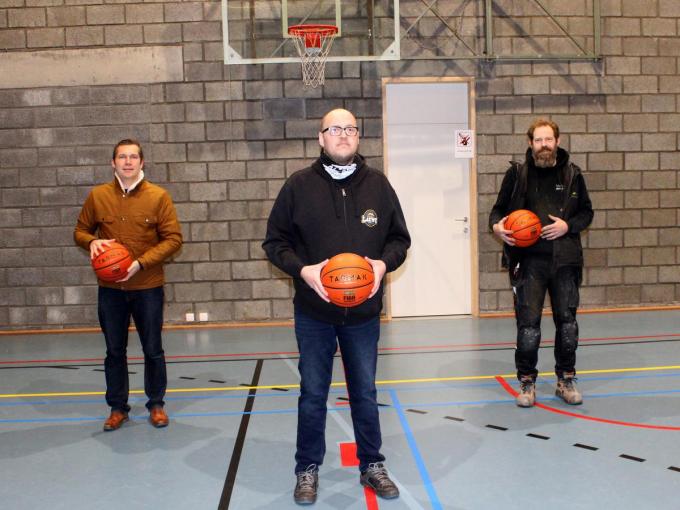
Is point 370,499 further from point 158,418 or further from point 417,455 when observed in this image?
point 158,418

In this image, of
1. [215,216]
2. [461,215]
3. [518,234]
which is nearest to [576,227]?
[518,234]

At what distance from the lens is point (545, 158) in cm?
439

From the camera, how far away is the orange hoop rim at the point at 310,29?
23.0 feet

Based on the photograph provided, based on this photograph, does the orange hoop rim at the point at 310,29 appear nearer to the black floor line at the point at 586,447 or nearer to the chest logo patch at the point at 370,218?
the chest logo patch at the point at 370,218

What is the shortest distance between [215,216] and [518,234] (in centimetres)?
444

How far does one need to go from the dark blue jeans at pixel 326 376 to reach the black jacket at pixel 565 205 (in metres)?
1.68

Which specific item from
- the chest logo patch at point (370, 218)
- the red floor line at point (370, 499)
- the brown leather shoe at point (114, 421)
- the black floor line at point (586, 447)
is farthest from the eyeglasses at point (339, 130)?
the brown leather shoe at point (114, 421)

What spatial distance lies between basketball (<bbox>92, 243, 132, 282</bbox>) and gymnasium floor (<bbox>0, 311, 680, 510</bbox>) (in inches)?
37.0

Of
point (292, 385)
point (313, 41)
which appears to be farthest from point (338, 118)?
point (313, 41)

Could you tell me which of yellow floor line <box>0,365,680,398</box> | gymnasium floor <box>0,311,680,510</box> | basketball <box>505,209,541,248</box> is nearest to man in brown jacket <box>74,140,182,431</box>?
gymnasium floor <box>0,311,680,510</box>

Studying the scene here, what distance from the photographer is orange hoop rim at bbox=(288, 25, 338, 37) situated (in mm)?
7000

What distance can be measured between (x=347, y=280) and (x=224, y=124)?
540cm

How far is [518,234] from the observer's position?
14.2ft

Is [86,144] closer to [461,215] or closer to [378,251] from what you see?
[461,215]
